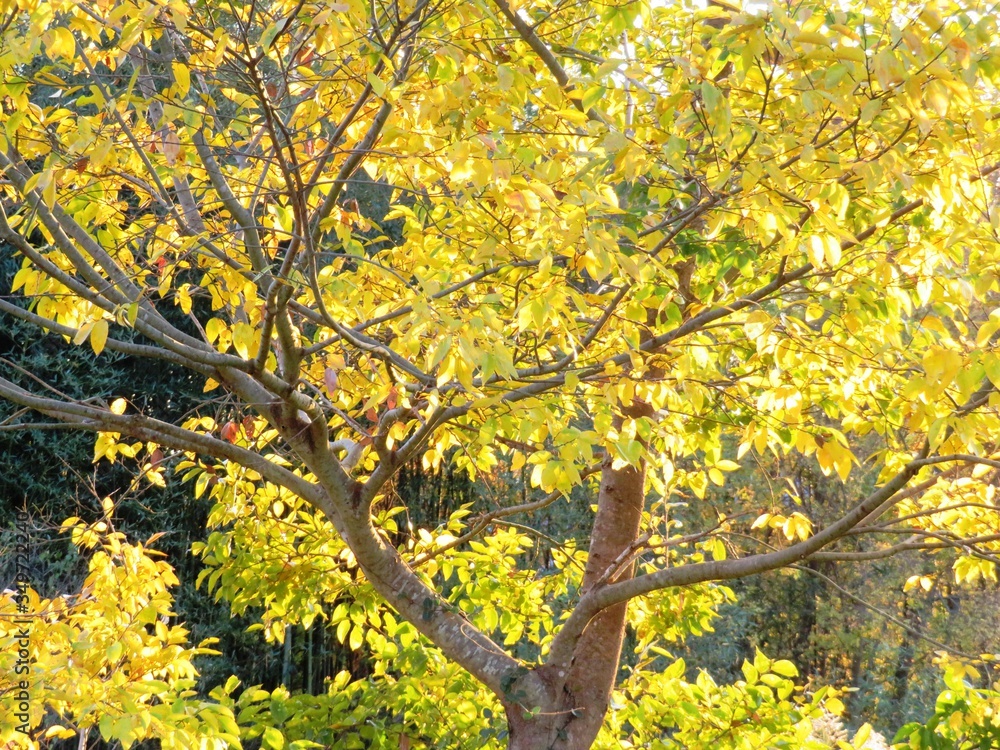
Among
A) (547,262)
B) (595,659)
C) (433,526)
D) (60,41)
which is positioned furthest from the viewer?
(433,526)

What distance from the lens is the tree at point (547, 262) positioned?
177 centimetres

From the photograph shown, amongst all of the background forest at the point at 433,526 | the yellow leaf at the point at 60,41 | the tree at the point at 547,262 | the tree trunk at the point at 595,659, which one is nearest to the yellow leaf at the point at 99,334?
the tree at the point at 547,262

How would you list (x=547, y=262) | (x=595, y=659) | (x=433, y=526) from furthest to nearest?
(x=433, y=526)
(x=595, y=659)
(x=547, y=262)

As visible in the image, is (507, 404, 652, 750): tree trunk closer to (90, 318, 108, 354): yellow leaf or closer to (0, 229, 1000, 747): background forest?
(0, 229, 1000, 747): background forest

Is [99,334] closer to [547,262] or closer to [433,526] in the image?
[547,262]

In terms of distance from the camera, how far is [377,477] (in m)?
2.66

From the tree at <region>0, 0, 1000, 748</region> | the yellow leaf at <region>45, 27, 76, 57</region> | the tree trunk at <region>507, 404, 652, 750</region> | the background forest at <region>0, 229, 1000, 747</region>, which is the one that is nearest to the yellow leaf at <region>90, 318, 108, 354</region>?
the tree at <region>0, 0, 1000, 748</region>

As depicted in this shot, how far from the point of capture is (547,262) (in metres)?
1.73

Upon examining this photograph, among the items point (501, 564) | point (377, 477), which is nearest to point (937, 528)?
point (501, 564)

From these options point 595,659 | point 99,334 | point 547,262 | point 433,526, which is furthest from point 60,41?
point 433,526

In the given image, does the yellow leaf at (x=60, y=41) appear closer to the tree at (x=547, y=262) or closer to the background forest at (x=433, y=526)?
the tree at (x=547, y=262)

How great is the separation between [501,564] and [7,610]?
68.9 inches

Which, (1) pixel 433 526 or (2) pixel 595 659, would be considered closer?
(2) pixel 595 659

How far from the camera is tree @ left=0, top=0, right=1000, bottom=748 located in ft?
Result: 5.80
